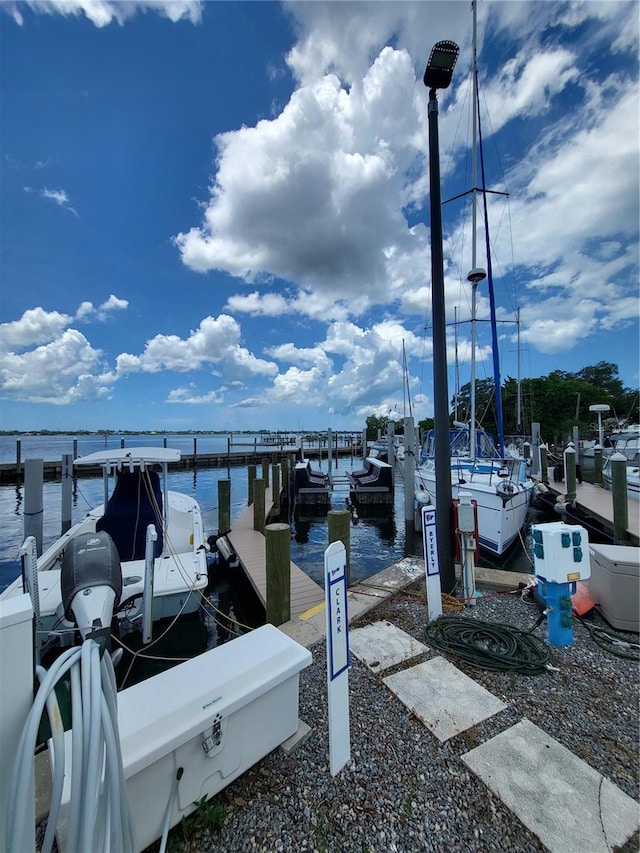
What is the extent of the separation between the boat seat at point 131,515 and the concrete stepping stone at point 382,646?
3611 millimetres

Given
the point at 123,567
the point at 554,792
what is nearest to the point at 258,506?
the point at 123,567

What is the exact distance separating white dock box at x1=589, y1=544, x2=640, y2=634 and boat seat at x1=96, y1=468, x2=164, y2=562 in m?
5.70

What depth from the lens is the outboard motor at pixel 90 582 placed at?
2574mm

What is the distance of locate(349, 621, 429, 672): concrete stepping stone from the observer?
124 inches

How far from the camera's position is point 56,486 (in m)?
20.8

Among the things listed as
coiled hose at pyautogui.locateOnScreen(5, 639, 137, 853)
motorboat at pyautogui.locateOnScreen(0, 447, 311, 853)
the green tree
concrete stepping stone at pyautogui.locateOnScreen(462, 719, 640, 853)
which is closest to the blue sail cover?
concrete stepping stone at pyautogui.locateOnScreen(462, 719, 640, 853)

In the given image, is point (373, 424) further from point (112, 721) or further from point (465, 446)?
point (112, 721)

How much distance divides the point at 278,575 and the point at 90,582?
192 centimetres

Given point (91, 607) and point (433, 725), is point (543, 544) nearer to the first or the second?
point (433, 725)

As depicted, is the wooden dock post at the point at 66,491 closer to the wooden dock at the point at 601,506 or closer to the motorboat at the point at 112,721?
the motorboat at the point at 112,721

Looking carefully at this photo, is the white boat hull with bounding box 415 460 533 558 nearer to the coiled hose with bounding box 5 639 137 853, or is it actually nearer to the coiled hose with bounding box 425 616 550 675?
the coiled hose with bounding box 425 616 550 675

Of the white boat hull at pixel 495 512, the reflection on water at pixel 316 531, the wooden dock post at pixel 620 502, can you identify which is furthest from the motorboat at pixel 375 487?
the wooden dock post at pixel 620 502

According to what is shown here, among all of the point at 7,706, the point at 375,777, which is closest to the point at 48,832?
the point at 7,706

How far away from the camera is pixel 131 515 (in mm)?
5699
